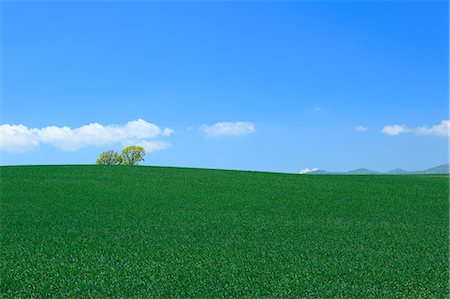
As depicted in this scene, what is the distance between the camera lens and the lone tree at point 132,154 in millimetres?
74125

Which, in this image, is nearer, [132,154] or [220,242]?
[220,242]

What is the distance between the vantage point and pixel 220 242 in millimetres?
10625

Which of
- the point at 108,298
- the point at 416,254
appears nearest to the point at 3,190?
the point at 108,298

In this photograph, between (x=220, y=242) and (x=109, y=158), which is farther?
(x=109, y=158)

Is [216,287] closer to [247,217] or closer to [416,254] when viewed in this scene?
[416,254]

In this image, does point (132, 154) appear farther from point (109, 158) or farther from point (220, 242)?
point (220, 242)

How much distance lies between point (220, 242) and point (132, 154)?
6562 centimetres

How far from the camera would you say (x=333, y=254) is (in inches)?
376

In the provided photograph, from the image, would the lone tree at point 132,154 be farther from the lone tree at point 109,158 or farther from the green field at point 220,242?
the green field at point 220,242

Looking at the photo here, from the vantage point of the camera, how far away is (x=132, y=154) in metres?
74.4

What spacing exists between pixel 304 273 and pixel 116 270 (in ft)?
11.3

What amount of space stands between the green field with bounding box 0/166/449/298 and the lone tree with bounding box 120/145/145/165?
52.0 m

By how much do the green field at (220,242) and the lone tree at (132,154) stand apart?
5199 cm

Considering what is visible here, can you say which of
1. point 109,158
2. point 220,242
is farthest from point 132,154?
point 220,242
